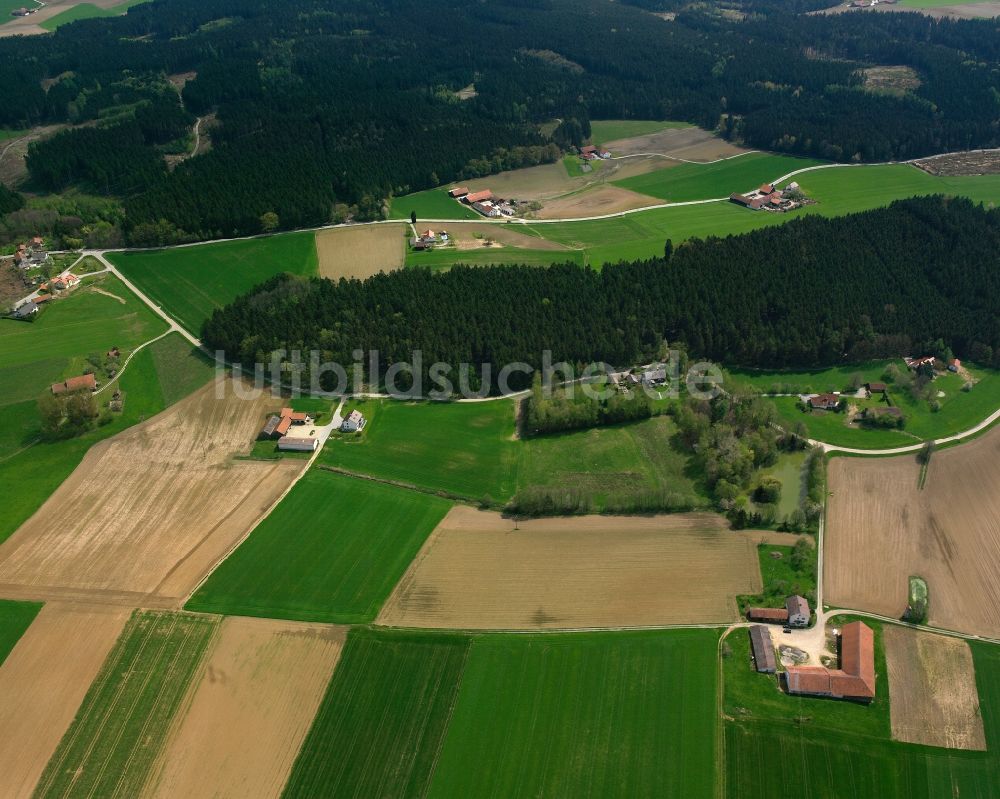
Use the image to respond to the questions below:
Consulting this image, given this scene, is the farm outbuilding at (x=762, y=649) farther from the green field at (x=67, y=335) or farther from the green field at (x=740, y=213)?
the green field at (x=67, y=335)

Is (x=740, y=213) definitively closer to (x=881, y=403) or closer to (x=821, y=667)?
(x=881, y=403)

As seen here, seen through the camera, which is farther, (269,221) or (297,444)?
(269,221)

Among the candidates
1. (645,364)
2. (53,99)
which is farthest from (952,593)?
(53,99)

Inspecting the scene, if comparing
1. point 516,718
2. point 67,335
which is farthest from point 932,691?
point 67,335

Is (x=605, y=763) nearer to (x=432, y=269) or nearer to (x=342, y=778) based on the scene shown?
(x=342, y=778)

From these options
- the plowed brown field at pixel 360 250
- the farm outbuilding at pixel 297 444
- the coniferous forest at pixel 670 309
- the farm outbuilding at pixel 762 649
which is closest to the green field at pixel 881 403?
the coniferous forest at pixel 670 309

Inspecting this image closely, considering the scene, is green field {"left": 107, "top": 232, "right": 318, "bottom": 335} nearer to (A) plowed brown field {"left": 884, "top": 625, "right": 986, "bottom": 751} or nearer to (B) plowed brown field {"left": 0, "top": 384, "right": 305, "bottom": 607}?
(B) plowed brown field {"left": 0, "top": 384, "right": 305, "bottom": 607}

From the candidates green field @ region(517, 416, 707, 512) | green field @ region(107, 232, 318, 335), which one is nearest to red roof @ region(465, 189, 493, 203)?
green field @ region(107, 232, 318, 335)
